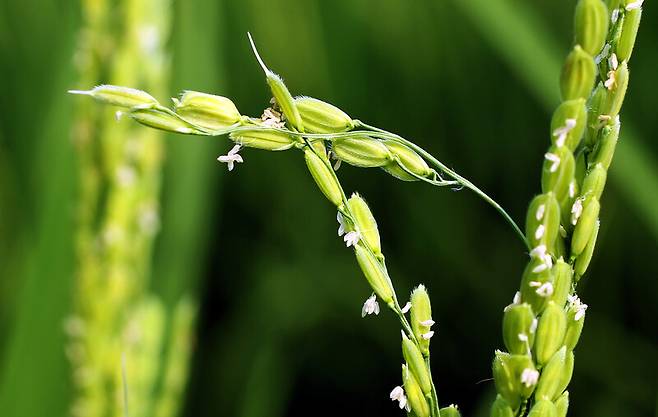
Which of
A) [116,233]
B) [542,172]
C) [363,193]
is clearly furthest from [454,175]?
[363,193]

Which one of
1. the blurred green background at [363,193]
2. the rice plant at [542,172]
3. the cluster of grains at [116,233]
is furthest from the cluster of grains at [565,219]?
the blurred green background at [363,193]

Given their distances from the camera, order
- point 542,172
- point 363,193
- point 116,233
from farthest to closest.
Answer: point 363,193
point 116,233
point 542,172

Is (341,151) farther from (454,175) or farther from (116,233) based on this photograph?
(116,233)

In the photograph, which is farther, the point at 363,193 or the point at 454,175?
the point at 363,193

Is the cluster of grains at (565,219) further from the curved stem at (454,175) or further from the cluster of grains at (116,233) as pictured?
the cluster of grains at (116,233)

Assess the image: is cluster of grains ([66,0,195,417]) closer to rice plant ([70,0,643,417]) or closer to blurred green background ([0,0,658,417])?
blurred green background ([0,0,658,417])

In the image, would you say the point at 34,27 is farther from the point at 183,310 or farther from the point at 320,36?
the point at 183,310

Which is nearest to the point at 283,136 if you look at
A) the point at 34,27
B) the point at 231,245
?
the point at 231,245
